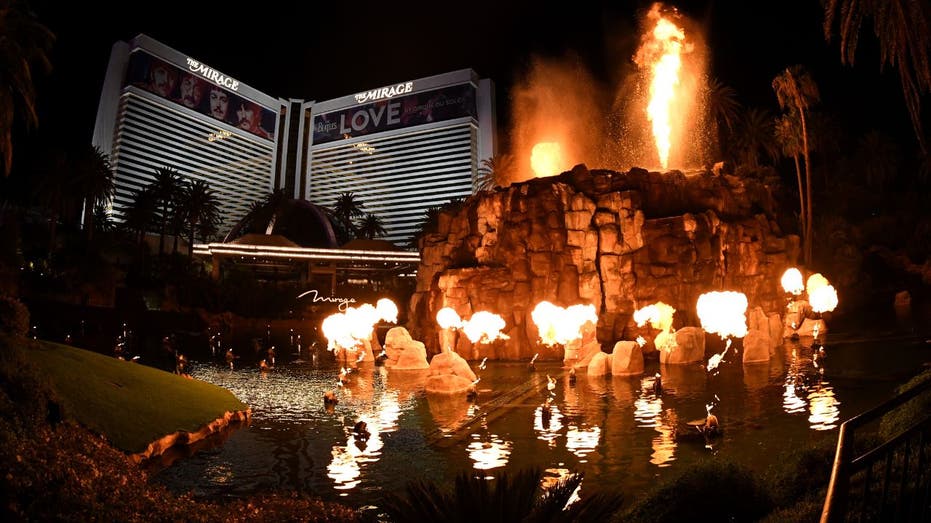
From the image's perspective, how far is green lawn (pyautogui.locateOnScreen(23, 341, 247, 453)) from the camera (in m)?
16.4

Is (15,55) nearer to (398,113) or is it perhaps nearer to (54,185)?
(54,185)

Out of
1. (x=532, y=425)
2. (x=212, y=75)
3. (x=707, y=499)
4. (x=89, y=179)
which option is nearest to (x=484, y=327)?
(x=532, y=425)

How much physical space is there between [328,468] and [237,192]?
486 ft

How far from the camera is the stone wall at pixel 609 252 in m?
44.4

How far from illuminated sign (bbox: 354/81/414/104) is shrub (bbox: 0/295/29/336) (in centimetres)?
14198

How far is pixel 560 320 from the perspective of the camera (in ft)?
135

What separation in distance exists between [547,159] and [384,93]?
93.1 m

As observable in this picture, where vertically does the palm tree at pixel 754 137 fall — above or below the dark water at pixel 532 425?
above

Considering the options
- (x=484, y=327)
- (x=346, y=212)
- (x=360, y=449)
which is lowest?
(x=360, y=449)

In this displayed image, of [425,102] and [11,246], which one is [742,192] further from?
[425,102]

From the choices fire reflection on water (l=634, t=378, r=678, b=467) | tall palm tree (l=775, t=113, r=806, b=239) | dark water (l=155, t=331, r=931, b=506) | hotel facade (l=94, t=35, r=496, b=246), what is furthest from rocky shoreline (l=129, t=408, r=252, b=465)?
hotel facade (l=94, t=35, r=496, b=246)

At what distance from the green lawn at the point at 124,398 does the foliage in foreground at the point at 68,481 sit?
4.98ft

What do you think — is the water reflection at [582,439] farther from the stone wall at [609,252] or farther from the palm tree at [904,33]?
the stone wall at [609,252]

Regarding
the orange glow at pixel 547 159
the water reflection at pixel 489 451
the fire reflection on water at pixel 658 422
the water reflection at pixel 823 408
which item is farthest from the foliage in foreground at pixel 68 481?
the orange glow at pixel 547 159
